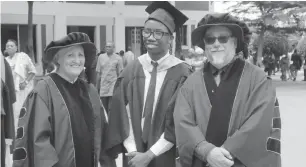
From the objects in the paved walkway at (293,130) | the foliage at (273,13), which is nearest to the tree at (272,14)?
the foliage at (273,13)

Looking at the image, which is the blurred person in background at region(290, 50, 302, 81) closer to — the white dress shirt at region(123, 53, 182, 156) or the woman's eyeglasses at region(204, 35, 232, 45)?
the white dress shirt at region(123, 53, 182, 156)

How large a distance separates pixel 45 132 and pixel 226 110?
4.26ft

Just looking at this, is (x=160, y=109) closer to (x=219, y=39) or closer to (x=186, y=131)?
(x=186, y=131)

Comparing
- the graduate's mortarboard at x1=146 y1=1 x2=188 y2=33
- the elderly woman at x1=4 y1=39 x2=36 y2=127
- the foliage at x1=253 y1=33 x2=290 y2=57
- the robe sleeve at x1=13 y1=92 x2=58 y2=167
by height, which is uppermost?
the foliage at x1=253 y1=33 x2=290 y2=57

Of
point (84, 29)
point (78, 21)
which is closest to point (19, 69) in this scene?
point (78, 21)

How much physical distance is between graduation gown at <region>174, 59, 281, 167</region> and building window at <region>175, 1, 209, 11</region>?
22.7 m

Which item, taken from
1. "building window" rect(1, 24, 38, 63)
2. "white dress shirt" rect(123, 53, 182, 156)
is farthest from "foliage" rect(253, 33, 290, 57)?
"white dress shirt" rect(123, 53, 182, 156)

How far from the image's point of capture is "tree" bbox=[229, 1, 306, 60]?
18500mm

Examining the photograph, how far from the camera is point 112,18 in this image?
23.8m

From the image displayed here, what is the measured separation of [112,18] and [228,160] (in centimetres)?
2144

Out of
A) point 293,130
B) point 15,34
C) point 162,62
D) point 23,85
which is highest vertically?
point 15,34

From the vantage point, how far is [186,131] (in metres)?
3.03

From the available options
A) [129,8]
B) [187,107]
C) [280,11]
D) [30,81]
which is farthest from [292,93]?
[187,107]

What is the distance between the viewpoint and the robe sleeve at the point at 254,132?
9.51 feet
